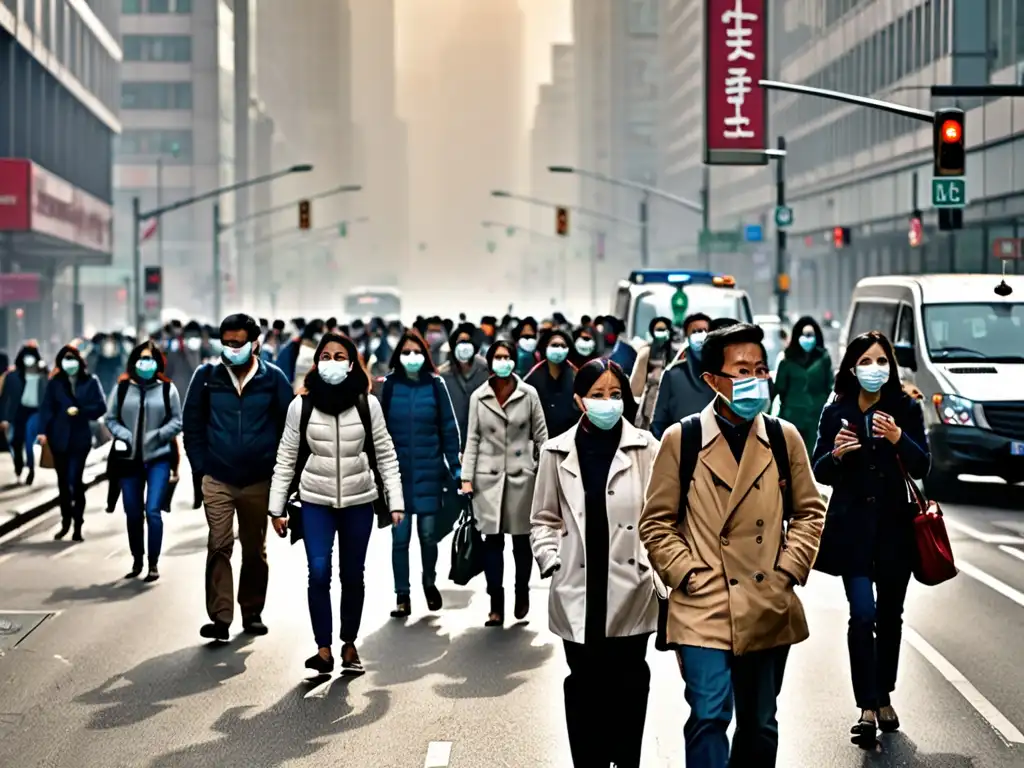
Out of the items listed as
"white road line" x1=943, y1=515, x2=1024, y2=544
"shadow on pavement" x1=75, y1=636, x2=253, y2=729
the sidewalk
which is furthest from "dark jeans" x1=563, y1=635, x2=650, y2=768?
the sidewalk

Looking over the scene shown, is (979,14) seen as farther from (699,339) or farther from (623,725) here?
(623,725)

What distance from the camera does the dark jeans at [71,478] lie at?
17.2 meters

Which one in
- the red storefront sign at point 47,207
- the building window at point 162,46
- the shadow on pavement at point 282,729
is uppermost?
the building window at point 162,46

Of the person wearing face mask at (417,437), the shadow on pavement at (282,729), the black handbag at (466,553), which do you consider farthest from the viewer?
the person wearing face mask at (417,437)

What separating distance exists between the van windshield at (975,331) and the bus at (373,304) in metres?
72.4

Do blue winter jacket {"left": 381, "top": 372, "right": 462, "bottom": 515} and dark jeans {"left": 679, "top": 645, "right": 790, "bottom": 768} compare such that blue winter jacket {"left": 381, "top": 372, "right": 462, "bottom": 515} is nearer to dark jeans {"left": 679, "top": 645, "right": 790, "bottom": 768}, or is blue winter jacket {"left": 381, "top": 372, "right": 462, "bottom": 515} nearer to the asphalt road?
the asphalt road

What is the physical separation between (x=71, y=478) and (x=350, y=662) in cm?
769

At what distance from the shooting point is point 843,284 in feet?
267

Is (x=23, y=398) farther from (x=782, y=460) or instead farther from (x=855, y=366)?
(x=782, y=460)

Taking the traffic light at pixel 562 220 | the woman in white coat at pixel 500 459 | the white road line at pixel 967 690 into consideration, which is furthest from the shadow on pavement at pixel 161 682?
the traffic light at pixel 562 220

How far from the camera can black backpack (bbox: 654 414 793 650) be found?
21.0 feet

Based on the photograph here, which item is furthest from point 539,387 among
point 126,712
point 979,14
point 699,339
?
point 979,14

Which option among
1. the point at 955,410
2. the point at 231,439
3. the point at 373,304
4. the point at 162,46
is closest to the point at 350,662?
the point at 231,439

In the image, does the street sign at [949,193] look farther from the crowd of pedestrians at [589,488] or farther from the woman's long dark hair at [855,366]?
the woman's long dark hair at [855,366]
